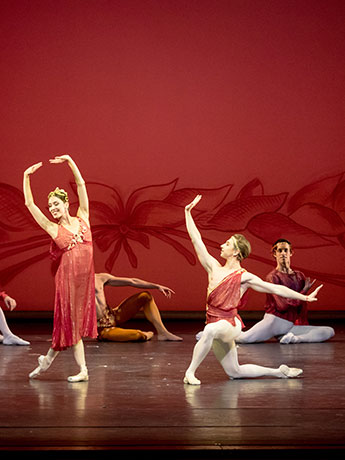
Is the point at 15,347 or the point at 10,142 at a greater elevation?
the point at 10,142

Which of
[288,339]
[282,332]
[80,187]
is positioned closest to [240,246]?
[80,187]

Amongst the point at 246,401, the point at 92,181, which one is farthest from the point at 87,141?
the point at 246,401

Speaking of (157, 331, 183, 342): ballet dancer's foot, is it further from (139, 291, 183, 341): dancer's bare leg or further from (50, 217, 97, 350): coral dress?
(50, 217, 97, 350): coral dress

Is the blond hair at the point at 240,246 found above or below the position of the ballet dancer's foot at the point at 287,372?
above

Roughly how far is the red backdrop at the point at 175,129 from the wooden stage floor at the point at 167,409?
3.03 m

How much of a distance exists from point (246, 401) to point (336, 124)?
5.61m

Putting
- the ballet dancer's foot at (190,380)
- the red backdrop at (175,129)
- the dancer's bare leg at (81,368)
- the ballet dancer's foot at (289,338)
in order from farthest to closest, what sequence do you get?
the red backdrop at (175,129), the ballet dancer's foot at (289,338), the dancer's bare leg at (81,368), the ballet dancer's foot at (190,380)

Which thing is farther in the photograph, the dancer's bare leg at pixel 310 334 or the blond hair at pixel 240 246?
the dancer's bare leg at pixel 310 334

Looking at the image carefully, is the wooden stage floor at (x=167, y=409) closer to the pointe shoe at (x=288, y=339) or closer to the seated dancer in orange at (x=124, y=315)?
the pointe shoe at (x=288, y=339)

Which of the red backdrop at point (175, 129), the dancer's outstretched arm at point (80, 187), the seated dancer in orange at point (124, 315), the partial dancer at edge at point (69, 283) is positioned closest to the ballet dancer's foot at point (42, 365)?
the partial dancer at edge at point (69, 283)

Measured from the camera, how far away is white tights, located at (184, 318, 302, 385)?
489 centimetres

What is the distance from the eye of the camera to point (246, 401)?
14.1 feet

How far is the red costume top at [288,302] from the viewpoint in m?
7.23

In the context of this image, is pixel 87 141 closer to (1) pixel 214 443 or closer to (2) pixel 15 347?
(2) pixel 15 347
